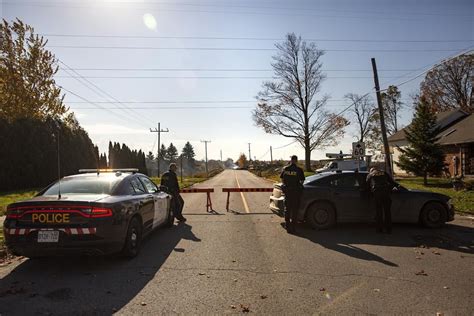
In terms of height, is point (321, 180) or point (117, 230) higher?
point (321, 180)

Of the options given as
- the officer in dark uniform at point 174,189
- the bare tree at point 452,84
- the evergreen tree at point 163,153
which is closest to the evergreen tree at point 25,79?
the officer in dark uniform at point 174,189

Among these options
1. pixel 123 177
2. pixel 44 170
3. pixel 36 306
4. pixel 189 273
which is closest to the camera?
pixel 36 306

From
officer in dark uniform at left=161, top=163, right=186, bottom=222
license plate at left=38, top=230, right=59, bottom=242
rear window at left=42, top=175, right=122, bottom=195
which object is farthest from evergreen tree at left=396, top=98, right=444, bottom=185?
license plate at left=38, top=230, right=59, bottom=242

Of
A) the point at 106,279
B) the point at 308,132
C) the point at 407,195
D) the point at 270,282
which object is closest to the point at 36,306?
the point at 106,279

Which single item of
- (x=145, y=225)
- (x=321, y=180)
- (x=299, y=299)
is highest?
(x=321, y=180)

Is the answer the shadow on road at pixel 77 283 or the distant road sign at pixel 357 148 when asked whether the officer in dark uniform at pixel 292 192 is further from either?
the distant road sign at pixel 357 148

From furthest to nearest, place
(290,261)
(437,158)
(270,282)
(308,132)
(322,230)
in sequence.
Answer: (308,132) < (437,158) < (322,230) < (290,261) < (270,282)

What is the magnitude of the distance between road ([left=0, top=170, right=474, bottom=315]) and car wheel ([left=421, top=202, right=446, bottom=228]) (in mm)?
867

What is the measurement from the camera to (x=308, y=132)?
4222 centimetres

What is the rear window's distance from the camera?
6.50 metres

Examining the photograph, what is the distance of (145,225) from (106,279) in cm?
203

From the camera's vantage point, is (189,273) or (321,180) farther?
(321,180)

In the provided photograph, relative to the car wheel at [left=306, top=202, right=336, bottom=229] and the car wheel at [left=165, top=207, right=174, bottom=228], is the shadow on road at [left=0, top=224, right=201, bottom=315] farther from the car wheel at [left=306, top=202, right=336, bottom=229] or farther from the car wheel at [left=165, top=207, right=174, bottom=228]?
the car wheel at [left=306, top=202, right=336, bottom=229]

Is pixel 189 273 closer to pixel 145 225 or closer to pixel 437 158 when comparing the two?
pixel 145 225
